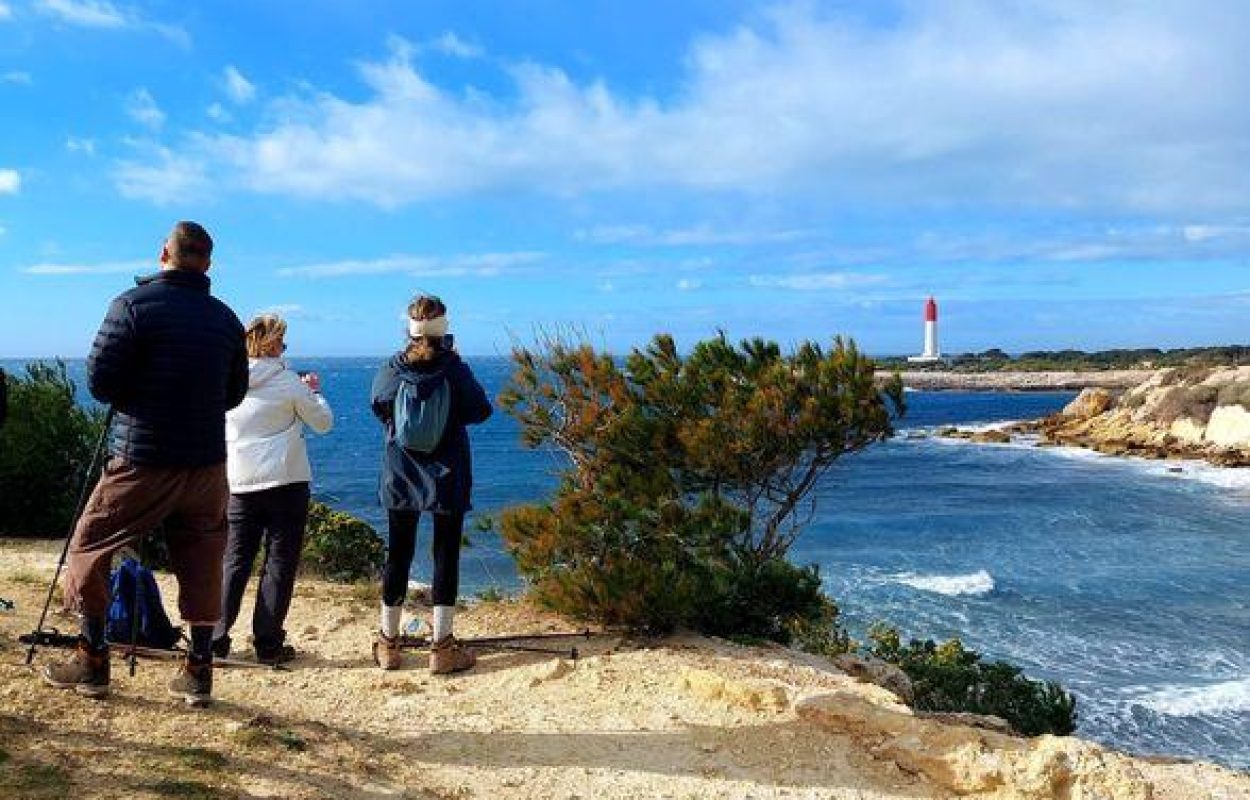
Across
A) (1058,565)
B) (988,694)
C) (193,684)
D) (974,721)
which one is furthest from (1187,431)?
(193,684)

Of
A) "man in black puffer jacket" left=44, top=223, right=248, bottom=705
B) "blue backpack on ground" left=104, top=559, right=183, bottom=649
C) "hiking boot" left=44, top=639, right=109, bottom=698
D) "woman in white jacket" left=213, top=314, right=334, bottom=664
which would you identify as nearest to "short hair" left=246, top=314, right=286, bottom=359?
"woman in white jacket" left=213, top=314, right=334, bottom=664

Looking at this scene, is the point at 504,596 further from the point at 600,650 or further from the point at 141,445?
the point at 141,445

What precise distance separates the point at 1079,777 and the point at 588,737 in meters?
2.24

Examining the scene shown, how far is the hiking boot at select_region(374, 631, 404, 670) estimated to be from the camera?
18.7 feet

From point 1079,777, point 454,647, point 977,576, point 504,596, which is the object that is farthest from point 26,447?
point 977,576

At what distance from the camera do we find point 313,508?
44.3ft

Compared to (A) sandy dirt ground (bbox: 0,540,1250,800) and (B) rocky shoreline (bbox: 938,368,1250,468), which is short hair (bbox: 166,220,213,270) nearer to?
(A) sandy dirt ground (bbox: 0,540,1250,800)

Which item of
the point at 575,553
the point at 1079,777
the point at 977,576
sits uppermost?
the point at 575,553

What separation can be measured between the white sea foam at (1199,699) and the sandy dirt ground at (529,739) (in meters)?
7.94

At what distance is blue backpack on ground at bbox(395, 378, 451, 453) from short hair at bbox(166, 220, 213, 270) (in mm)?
1306

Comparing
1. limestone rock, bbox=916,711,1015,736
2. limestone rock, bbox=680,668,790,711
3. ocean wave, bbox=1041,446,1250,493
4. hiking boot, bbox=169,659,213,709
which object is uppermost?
hiking boot, bbox=169,659,213,709

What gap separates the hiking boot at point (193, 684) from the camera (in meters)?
4.66

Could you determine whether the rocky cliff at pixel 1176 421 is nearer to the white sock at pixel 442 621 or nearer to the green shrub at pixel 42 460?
the green shrub at pixel 42 460

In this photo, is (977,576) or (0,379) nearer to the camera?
(0,379)
